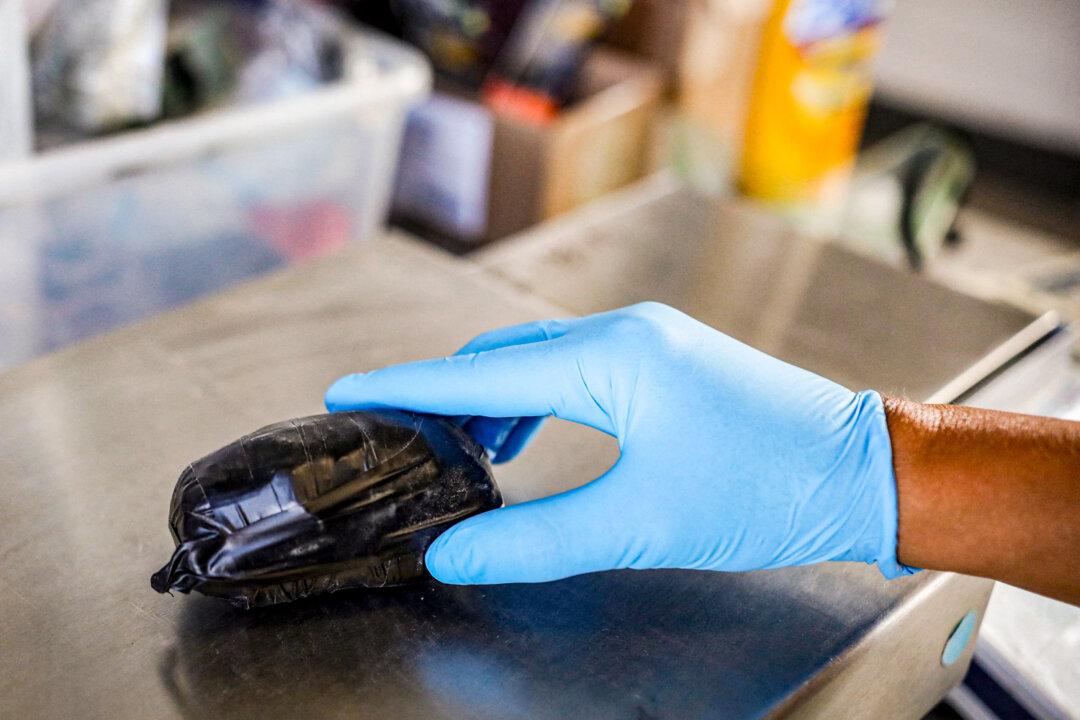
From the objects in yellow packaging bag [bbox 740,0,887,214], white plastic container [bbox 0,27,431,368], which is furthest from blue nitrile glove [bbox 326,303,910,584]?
yellow packaging bag [bbox 740,0,887,214]

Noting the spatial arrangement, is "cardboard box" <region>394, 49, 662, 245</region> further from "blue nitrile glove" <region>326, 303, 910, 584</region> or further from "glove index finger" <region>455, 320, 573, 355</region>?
"blue nitrile glove" <region>326, 303, 910, 584</region>

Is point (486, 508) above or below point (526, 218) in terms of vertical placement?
above

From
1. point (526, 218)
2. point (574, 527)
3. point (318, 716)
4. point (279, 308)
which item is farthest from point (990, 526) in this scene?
point (526, 218)

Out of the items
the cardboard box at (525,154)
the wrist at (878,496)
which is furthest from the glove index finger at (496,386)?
the cardboard box at (525,154)

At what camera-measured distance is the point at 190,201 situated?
1554 millimetres

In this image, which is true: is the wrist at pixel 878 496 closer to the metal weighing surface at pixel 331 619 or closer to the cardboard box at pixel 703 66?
the metal weighing surface at pixel 331 619

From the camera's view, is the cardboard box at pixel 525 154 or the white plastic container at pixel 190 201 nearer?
the white plastic container at pixel 190 201

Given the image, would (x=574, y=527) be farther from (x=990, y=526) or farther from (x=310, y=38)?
(x=310, y=38)

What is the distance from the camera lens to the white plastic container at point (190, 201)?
1392 mm

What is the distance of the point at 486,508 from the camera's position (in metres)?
0.70

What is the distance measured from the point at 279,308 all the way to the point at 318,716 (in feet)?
1.75

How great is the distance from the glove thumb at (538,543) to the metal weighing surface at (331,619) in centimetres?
3

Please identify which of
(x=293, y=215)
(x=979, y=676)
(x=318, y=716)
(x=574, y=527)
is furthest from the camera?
(x=293, y=215)

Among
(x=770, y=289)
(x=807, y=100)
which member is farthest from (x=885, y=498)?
(x=807, y=100)
